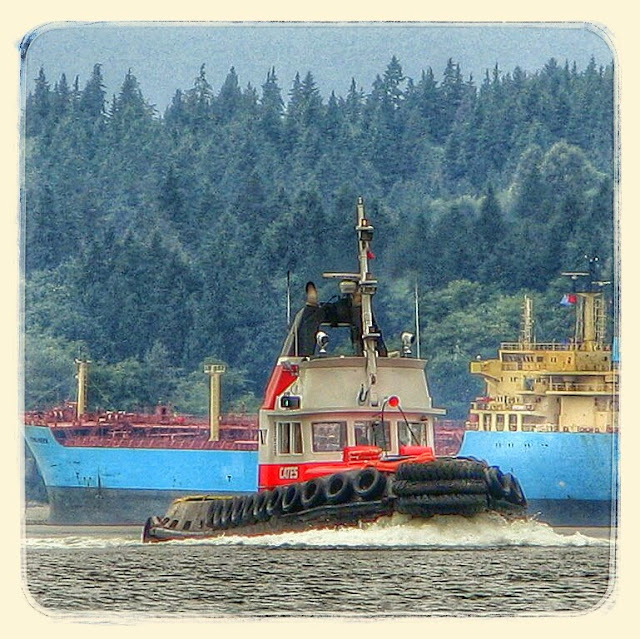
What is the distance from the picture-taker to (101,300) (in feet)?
54.9

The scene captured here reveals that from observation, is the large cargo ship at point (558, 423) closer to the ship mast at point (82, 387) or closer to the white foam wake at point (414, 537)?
the white foam wake at point (414, 537)

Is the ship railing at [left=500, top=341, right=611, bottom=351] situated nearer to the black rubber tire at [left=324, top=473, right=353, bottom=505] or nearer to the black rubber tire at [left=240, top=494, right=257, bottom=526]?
the black rubber tire at [left=324, top=473, right=353, bottom=505]

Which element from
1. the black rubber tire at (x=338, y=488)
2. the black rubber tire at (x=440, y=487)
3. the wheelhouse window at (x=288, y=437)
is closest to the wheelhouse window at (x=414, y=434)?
the black rubber tire at (x=440, y=487)

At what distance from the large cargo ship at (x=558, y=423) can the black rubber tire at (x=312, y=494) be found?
1.69 feet

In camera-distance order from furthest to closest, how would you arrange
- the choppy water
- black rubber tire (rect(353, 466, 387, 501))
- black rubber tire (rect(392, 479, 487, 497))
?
black rubber tire (rect(353, 466, 387, 501))
black rubber tire (rect(392, 479, 487, 497))
the choppy water

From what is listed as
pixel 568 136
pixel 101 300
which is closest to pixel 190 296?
pixel 101 300

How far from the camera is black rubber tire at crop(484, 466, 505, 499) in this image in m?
16.6

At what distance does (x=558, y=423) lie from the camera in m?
16.7

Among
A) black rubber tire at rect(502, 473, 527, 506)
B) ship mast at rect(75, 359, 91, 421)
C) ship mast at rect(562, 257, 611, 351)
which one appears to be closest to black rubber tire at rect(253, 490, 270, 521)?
ship mast at rect(75, 359, 91, 421)

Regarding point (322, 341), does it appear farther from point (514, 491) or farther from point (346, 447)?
point (514, 491)

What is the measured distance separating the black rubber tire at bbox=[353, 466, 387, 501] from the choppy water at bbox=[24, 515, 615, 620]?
0.13 metres

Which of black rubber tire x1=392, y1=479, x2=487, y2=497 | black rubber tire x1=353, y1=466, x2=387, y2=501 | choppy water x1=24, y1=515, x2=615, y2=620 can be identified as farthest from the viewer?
Answer: black rubber tire x1=353, y1=466, x2=387, y2=501

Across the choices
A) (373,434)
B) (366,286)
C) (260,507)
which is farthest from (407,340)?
(260,507)

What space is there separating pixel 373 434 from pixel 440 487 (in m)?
0.33
